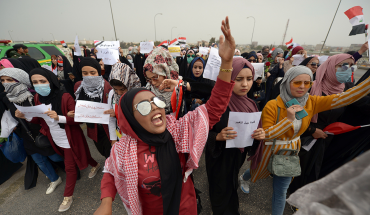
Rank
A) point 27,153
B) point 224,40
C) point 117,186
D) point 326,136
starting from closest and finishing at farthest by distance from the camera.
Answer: point 224,40, point 117,186, point 326,136, point 27,153

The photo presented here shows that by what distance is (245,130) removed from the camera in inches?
59.0

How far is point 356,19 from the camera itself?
81.7 inches

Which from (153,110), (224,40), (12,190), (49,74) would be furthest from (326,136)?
(12,190)

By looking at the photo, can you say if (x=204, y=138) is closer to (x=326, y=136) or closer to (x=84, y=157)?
(x=326, y=136)

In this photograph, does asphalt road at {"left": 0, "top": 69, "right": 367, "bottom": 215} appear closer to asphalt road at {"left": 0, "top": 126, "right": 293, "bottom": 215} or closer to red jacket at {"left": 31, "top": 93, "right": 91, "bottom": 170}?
asphalt road at {"left": 0, "top": 126, "right": 293, "bottom": 215}

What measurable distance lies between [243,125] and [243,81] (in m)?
0.47

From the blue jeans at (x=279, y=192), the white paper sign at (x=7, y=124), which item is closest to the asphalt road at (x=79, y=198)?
the blue jeans at (x=279, y=192)

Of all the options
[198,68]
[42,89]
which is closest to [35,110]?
[42,89]

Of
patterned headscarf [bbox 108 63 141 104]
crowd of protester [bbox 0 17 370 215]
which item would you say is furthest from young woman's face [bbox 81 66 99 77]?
patterned headscarf [bbox 108 63 141 104]

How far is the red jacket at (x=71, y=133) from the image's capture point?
7.43ft

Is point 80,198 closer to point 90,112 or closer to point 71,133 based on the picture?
point 71,133

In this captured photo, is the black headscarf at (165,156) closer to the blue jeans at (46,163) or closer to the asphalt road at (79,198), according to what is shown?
the asphalt road at (79,198)

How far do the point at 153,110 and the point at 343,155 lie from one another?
2.94 m

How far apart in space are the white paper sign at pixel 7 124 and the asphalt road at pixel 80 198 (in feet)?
3.84
